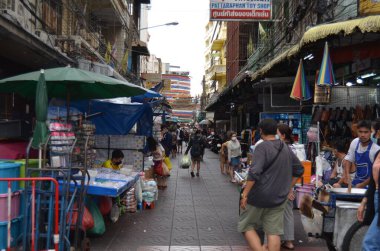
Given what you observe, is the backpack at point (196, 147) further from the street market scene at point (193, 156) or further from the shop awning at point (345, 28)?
the shop awning at point (345, 28)

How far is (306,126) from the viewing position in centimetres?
1151

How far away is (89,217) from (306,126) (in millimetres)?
6995

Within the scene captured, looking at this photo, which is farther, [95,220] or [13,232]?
[95,220]

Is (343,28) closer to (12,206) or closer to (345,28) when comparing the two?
(345,28)

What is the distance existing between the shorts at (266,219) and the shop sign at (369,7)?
579 centimetres

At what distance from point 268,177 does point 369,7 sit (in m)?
5.94

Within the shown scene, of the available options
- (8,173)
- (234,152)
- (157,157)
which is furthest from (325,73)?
(234,152)

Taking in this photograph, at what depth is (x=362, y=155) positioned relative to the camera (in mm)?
6281

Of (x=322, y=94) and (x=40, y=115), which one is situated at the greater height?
(x=322, y=94)

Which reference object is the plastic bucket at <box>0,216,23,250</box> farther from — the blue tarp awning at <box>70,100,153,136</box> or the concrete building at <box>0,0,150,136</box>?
the blue tarp awning at <box>70,100,153,136</box>

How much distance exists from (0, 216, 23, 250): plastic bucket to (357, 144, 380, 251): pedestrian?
399cm

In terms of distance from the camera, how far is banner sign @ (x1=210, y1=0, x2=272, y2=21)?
11.4 metres

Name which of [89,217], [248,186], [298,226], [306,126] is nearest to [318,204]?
[248,186]

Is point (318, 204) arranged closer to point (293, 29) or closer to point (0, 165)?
point (0, 165)
